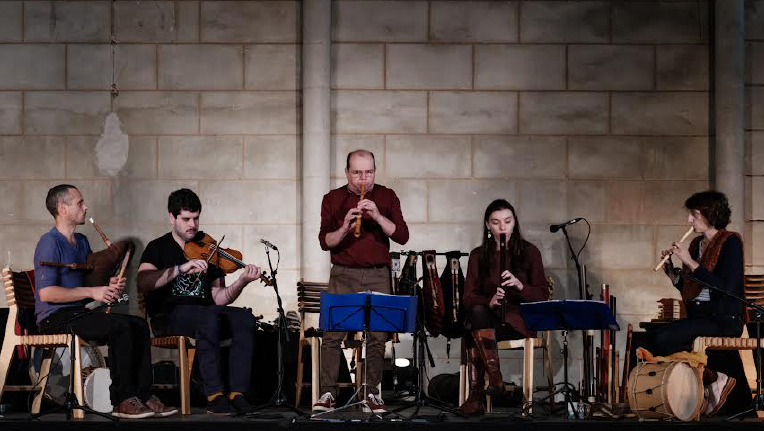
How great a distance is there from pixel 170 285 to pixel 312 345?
910mm

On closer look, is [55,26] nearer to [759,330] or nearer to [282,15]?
[282,15]

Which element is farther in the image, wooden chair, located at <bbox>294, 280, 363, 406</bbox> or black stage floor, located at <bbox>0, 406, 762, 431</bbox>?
wooden chair, located at <bbox>294, 280, 363, 406</bbox>

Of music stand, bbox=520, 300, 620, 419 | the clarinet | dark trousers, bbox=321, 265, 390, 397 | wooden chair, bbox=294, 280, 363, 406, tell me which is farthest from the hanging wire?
music stand, bbox=520, 300, 620, 419

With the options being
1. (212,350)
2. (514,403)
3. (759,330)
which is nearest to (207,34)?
(212,350)

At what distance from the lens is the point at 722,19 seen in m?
8.17

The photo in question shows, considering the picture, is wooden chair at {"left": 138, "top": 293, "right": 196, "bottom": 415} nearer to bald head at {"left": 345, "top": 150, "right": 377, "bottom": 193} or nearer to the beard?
the beard

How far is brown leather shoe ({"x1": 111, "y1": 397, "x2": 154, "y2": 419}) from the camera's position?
6.30 m

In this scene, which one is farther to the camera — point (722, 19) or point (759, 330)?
point (722, 19)

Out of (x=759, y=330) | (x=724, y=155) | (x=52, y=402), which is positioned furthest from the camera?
(x=724, y=155)

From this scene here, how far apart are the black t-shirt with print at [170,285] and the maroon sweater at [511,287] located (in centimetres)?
159

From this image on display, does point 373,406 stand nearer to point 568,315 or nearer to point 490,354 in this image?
point 490,354

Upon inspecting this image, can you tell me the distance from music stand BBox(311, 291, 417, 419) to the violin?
80 centimetres

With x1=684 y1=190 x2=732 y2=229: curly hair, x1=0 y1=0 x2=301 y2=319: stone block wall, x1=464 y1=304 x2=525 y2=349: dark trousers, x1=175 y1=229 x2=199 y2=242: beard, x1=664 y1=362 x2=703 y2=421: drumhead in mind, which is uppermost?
x1=0 y1=0 x2=301 y2=319: stone block wall

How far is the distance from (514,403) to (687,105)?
256cm
